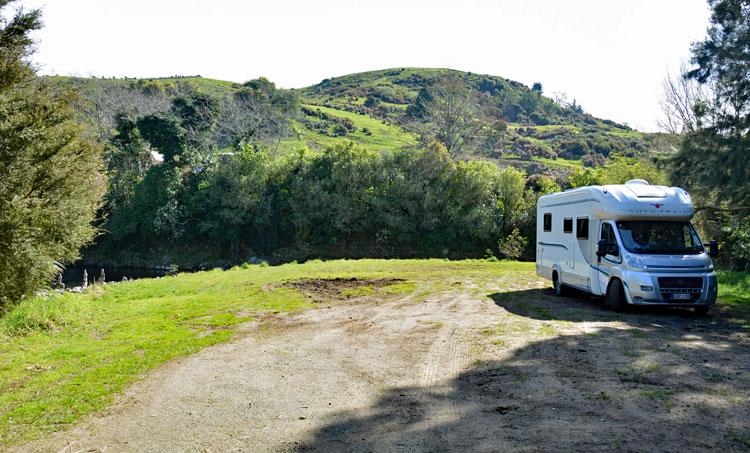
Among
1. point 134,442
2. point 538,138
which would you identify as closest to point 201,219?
point 134,442

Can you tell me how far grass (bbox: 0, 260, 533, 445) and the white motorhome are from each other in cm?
555

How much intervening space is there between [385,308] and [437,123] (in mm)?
44878

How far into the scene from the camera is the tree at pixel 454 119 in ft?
186

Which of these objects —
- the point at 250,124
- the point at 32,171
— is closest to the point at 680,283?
the point at 32,171

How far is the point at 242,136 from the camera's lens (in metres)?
54.2

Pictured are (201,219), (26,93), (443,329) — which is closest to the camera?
(443,329)

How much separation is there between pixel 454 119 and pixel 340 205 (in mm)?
20784

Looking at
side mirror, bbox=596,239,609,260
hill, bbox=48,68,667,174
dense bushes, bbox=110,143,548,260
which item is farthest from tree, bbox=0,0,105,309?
hill, bbox=48,68,667,174

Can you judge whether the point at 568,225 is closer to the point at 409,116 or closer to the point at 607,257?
the point at 607,257

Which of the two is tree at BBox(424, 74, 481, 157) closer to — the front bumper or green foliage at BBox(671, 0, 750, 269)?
green foliage at BBox(671, 0, 750, 269)

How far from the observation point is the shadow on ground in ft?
18.1

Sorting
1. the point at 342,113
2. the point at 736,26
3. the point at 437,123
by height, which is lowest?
the point at 736,26

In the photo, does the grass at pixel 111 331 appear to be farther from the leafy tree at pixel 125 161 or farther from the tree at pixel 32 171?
the leafy tree at pixel 125 161

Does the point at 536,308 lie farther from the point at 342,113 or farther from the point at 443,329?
the point at 342,113
